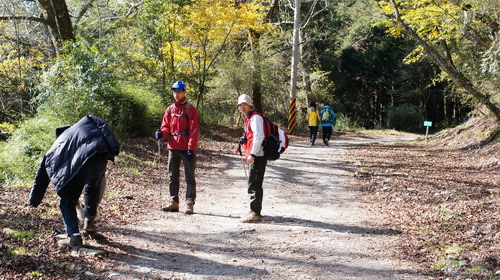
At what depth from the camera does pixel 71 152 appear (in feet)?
15.4

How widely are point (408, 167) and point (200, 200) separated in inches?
255

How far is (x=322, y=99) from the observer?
30719 millimetres

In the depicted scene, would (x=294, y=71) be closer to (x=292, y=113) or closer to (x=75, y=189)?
(x=292, y=113)

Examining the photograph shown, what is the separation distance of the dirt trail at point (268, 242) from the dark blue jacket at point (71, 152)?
3.40 ft

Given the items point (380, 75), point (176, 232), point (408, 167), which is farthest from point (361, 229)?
point (380, 75)

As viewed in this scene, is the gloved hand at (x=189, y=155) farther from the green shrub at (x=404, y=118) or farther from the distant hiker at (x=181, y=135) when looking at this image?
the green shrub at (x=404, y=118)

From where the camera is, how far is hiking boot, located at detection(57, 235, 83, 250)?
4.72 m

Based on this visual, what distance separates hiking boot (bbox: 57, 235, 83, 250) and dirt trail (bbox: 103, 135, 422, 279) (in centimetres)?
40

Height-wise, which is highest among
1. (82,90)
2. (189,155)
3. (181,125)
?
(82,90)

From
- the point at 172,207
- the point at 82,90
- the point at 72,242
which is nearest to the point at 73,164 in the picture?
the point at 72,242

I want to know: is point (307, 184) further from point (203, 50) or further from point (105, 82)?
point (203, 50)

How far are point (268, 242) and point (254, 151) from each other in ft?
4.47

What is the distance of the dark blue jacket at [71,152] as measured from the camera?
15.1 ft

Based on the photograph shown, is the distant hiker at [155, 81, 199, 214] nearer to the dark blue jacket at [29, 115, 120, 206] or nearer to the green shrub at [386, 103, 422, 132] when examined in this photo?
the dark blue jacket at [29, 115, 120, 206]
